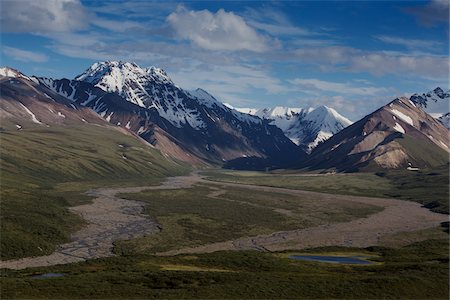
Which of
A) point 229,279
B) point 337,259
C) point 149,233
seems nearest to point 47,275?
point 229,279

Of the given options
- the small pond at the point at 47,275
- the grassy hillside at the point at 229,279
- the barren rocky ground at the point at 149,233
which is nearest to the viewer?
the grassy hillside at the point at 229,279

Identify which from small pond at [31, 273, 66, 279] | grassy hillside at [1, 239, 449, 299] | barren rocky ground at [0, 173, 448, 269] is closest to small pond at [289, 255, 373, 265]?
grassy hillside at [1, 239, 449, 299]

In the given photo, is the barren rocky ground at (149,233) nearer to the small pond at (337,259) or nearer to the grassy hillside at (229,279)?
the small pond at (337,259)

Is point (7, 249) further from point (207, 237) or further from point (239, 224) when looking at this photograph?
point (239, 224)

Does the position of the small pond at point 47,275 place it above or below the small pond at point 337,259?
below

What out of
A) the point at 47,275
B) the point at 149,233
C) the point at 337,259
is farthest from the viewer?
the point at 149,233

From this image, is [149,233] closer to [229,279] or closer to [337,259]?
[337,259]

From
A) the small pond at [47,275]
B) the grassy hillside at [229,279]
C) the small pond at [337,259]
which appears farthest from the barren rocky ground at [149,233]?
the small pond at [47,275]

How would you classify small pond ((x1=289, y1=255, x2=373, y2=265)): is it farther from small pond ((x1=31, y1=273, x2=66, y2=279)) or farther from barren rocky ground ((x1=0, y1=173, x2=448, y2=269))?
small pond ((x1=31, y1=273, x2=66, y2=279))

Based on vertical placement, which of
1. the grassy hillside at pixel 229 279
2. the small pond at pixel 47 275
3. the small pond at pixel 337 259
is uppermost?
the grassy hillside at pixel 229 279
